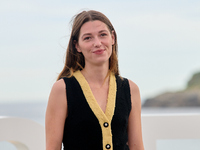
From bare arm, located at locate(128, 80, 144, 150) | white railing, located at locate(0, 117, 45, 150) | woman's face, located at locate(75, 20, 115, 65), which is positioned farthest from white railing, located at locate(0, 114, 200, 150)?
woman's face, located at locate(75, 20, 115, 65)

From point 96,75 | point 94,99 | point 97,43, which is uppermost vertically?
point 97,43

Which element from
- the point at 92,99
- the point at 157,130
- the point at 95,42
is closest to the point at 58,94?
the point at 92,99

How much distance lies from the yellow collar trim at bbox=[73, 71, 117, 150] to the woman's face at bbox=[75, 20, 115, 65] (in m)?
0.12

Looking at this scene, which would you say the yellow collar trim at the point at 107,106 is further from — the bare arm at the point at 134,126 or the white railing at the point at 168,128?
the white railing at the point at 168,128

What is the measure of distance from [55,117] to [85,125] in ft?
0.49

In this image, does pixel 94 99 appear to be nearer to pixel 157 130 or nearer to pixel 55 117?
pixel 55 117

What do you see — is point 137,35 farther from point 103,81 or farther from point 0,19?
point 103,81

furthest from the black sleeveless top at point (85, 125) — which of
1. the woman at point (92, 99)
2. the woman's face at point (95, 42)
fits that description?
the woman's face at point (95, 42)

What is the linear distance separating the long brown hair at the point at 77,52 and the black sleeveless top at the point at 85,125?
0.10 meters

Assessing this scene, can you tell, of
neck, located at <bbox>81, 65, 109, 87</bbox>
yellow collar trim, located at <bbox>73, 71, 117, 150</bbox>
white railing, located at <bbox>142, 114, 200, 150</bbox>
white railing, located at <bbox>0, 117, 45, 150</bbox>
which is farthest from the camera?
white railing, located at <bbox>142, 114, 200, 150</bbox>

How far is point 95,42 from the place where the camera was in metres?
1.66

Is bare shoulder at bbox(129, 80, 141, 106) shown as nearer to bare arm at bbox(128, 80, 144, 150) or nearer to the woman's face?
bare arm at bbox(128, 80, 144, 150)

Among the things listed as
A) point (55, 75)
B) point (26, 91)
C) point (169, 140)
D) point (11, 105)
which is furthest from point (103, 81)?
point (26, 91)

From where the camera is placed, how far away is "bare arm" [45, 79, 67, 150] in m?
1.65
